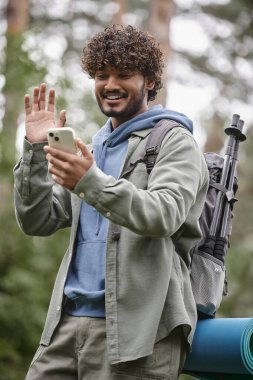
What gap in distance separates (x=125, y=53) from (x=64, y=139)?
83cm

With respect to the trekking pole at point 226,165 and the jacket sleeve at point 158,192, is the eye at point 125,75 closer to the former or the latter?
the jacket sleeve at point 158,192

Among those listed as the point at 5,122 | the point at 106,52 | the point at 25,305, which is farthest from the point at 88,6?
the point at 106,52

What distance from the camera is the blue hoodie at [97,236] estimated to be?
382 cm

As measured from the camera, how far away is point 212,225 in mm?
4199

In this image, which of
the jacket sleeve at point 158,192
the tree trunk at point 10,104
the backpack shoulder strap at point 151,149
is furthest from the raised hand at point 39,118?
the tree trunk at point 10,104

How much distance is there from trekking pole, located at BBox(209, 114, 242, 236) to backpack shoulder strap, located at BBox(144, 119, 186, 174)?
46 cm

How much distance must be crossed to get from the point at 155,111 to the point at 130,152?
0.93 feet

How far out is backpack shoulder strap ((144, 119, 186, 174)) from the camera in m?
3.86

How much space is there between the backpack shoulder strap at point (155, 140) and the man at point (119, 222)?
0.03m

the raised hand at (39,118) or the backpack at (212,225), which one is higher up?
the raised hand at (39,118)

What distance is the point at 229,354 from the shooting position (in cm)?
381

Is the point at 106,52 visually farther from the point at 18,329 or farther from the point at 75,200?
the point at 18,329

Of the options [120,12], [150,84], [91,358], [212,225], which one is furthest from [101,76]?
[120,12]

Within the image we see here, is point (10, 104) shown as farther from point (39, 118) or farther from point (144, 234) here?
point (144, 234)
